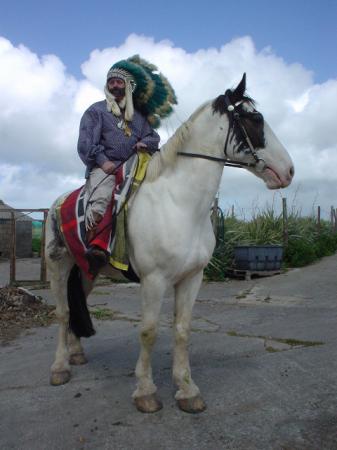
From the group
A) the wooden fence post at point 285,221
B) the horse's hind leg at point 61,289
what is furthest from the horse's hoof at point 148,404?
the wooden fence post at point 285,221

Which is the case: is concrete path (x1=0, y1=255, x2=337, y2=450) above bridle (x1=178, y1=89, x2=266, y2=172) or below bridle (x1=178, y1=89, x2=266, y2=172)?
below

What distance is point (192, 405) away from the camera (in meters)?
3.05

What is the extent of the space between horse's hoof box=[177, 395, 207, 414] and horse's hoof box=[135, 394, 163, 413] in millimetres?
159

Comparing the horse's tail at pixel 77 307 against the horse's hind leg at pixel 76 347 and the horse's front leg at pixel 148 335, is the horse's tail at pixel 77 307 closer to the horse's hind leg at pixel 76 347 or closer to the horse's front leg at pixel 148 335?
the horse's hind leg at pixel 76 347

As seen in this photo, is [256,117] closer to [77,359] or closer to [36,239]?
[77,359]

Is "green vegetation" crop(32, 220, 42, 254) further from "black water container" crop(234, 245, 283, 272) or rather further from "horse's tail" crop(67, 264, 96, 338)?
"horse's tail" crop(67, 264, 96, 338)

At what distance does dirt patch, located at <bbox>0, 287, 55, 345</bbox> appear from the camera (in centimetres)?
592

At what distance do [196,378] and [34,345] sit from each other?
2.32 meters

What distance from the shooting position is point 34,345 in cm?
511

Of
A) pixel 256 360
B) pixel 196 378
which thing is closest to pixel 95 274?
pixel 196 378

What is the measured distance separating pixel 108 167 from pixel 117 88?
746mm

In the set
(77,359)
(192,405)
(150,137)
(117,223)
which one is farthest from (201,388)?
Answer: (150,137)

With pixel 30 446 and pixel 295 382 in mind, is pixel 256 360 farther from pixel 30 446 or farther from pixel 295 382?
pixel 30 446

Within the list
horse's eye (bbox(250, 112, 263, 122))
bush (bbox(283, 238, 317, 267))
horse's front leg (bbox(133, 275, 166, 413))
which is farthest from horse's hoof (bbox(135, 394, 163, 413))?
bush (bbox(283, 238, 317, 267))
